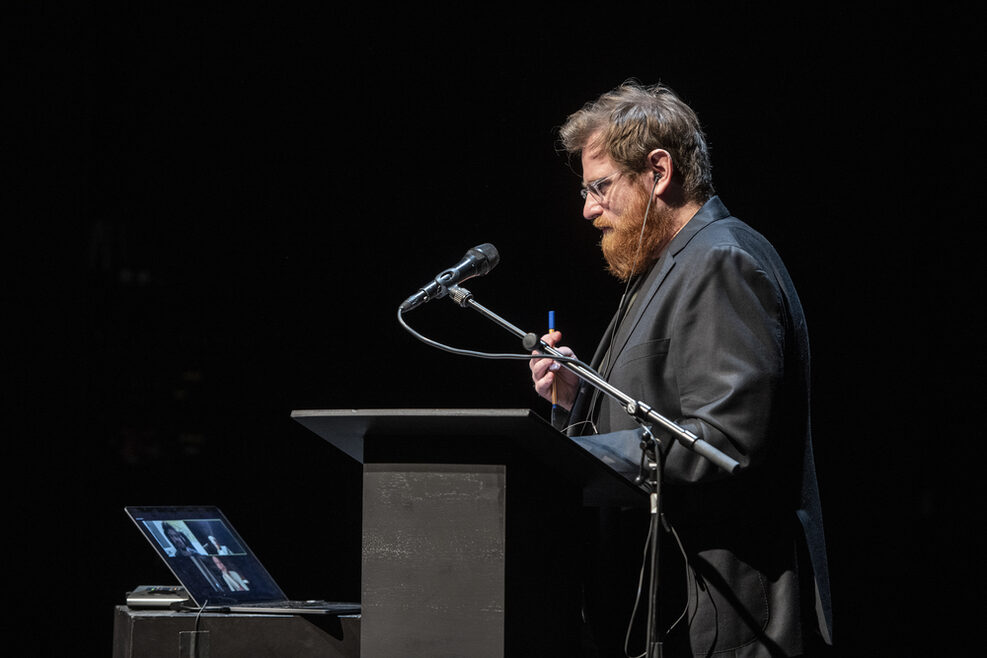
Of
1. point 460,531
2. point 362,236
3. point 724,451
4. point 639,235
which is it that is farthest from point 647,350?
point 362,236

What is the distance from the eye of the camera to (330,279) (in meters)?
4.09

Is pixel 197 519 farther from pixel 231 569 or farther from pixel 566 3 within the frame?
pixel 566 3

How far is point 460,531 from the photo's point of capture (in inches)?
63.2

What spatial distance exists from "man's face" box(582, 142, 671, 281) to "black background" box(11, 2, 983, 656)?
123cm

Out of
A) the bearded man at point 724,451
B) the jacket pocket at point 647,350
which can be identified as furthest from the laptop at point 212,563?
the jacket pocket at point 647,350

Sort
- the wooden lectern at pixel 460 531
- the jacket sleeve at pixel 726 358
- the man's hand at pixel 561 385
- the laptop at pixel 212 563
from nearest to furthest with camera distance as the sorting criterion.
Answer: the wooden lectern at pixel 460 531 → the jacket sleeve at pixel 726 358 → the laptop at pixel 212 563 → the man's hand at pixel 561 385

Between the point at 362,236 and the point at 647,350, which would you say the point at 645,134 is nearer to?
the point at 647,350

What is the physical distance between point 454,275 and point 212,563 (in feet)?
2.59

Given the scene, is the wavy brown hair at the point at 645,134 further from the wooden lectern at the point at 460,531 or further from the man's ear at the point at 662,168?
the wooden lectern at the point at 460,531

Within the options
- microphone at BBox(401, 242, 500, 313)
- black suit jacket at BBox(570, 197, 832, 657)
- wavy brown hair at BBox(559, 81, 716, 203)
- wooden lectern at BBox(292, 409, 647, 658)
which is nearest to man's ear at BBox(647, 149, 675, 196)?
wavy brown hair at BBox(559, 81, 716, 203)

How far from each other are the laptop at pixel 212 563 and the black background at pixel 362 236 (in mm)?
1657

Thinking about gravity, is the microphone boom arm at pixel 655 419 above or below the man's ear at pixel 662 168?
below

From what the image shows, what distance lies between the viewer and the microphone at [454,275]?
214 cm

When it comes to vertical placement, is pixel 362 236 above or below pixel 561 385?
above
